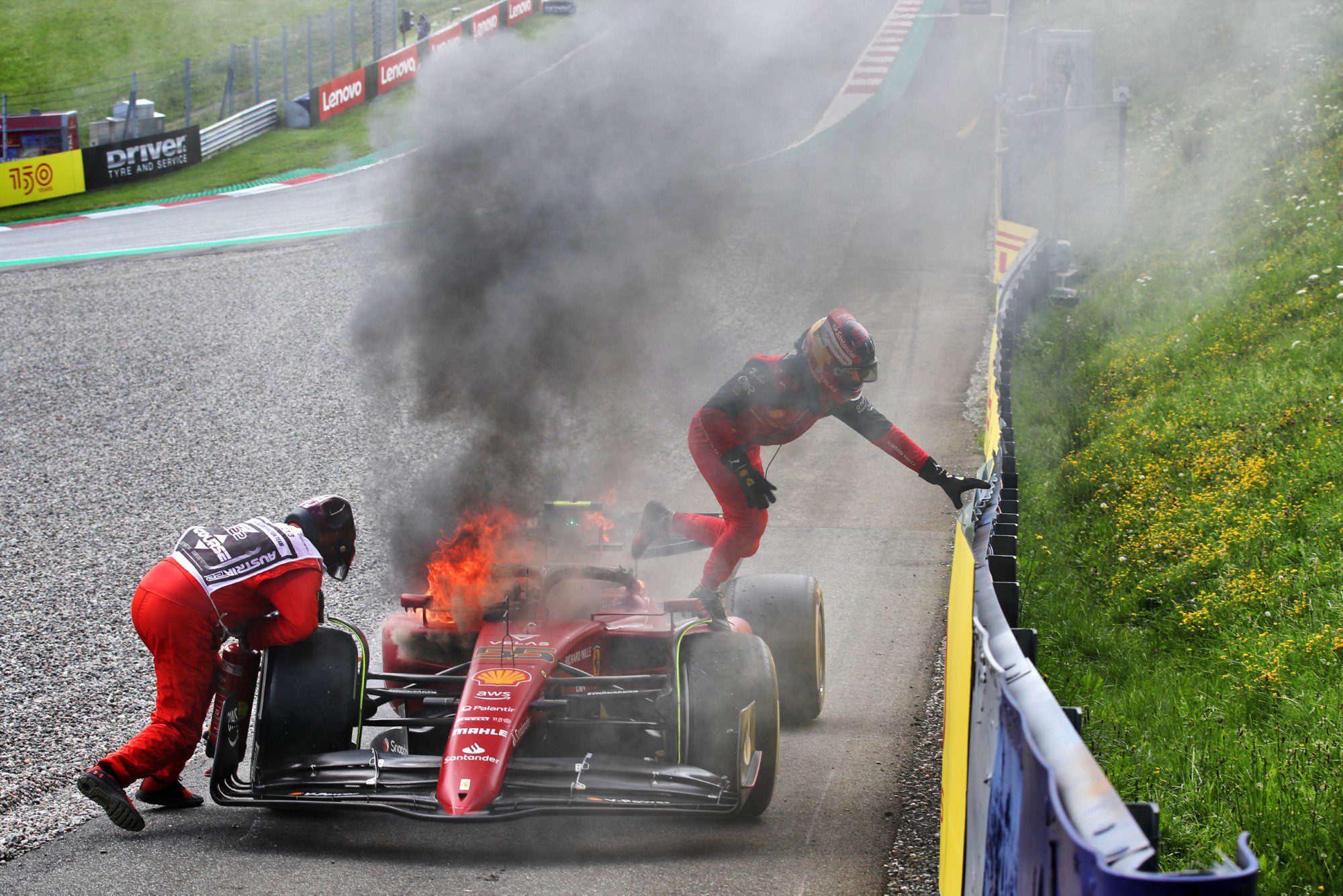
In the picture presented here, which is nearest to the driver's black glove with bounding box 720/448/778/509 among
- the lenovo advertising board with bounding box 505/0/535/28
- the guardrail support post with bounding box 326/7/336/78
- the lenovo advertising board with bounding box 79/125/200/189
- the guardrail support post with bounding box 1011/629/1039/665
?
Result: the guardrail support post with bounding box 1011/629/1039/665

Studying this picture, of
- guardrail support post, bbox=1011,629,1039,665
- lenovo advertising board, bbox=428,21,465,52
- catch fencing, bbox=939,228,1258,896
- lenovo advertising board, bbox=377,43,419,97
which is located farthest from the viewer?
lenovo advertising board, bbox=428,21,465,52

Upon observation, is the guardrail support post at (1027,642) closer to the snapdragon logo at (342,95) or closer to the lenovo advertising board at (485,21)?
the snapdragon logo at (342,95)

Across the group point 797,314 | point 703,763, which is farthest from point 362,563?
point 797,314

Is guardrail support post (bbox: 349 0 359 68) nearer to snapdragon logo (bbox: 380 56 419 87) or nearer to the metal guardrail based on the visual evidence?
snapdragon logo (bbox: 380 56 419 87)

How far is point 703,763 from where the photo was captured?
4930 millimetres

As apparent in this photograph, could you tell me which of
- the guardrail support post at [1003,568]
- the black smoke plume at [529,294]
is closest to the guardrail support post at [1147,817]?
the guardrail support post at [1003,568]

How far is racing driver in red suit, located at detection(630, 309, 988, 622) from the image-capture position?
641cm

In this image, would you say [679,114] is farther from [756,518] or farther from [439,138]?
[756,518]

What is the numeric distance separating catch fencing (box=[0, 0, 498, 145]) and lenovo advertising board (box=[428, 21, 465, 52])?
0.94m

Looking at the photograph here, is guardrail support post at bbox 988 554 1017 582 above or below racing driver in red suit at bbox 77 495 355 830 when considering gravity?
above

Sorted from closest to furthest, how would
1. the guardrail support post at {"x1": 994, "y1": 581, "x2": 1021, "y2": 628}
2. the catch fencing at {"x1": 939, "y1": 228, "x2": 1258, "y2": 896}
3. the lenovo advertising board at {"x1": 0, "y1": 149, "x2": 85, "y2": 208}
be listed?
the catch fencing at {"x1": 939, "y1": 228, "x2": 1258, "y2": 896} < the guardrail support post at {"x1": 994, "y1": 581, "x2": 1021, "y2": 628} < the lenovo advertising board at {"x1": 0, "y1": 149, "x2": 85, "y2": 208}

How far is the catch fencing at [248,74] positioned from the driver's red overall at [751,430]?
24.4m

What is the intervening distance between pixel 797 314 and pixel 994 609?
13071 mm

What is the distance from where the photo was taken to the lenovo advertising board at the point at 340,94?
97.9 feet
